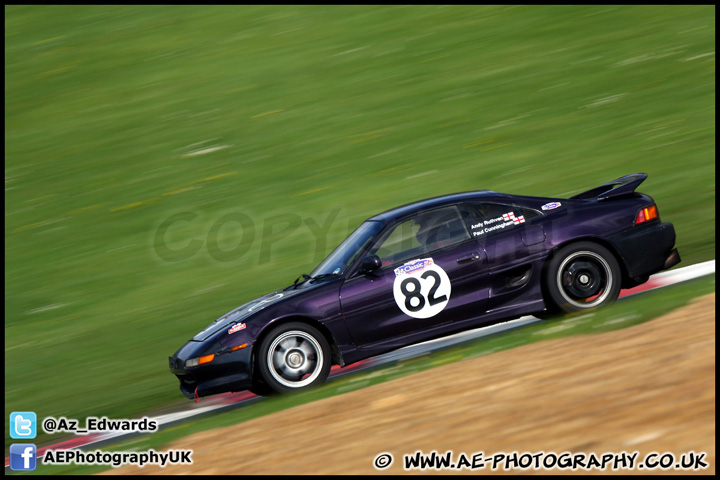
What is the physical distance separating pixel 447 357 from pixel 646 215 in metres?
2.53

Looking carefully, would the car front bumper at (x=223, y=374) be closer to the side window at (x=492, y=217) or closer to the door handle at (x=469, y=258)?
the door handle at (x=469, y=258)

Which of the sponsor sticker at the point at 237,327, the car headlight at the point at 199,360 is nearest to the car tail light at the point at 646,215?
the sponsor sticker at the point at 237,327

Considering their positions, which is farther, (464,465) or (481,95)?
(481,95)

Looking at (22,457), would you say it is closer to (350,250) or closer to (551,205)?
(350,250)

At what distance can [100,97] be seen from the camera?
54.2ft

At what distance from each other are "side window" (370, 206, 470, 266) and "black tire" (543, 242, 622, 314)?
0.93 m

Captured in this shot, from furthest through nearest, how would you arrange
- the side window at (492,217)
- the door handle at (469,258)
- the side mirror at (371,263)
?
the side window at (492,217), the door handle at (469,258), the side mirror at (371,263)

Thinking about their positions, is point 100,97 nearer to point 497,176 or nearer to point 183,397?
point 497,176

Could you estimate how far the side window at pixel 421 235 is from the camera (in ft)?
23.6

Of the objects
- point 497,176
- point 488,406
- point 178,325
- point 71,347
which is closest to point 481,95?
point 497,176

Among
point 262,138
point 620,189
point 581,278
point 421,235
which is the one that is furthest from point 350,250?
point 262,138

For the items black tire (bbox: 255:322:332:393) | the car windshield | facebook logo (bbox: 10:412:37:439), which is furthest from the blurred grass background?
the car windshield

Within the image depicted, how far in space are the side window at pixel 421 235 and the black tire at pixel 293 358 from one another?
1027 millimetres

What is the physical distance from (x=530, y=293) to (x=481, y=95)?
27.5 ft
